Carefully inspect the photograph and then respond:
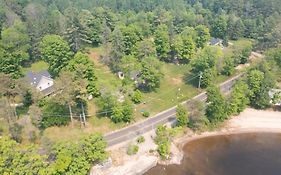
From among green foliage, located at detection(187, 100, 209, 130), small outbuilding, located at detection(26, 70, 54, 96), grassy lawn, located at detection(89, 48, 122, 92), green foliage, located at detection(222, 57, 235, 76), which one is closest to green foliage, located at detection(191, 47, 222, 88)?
green foliage, located at detection(222, 57, 235, 76)

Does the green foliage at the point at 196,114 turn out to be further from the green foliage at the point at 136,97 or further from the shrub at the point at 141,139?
the green foliage at the point at 136,97

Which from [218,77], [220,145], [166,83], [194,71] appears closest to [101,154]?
[220,145]

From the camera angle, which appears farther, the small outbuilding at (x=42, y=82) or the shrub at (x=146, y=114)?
the small outbuilding at (x=42, y=82)

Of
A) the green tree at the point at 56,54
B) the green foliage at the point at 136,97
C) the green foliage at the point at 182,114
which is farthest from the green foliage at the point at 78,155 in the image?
the green tree at the point at 56,54

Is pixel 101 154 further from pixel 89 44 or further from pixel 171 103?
pixel 89 44

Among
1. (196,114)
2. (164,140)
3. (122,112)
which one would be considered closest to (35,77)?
(122,112)
